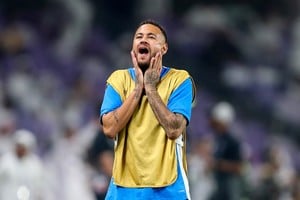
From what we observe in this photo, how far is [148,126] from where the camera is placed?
7.05 m

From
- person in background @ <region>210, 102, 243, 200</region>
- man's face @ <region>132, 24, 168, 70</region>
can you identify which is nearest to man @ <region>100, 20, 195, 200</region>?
man's face @ <region>132, 24, 168, 70</region>

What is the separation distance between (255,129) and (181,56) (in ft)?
4.85

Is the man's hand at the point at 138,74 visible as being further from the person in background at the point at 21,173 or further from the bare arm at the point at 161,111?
the person in background at the point at 21,173

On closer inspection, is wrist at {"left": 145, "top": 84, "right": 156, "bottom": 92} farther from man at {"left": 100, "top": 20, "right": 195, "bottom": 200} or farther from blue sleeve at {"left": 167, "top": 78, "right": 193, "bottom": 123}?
blue sleeve at {"left": 167, "top": 78, "right": 193, "bottom": 123}

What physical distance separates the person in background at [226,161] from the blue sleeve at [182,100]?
693 cm

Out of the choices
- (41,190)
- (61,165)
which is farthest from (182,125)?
(61,165)

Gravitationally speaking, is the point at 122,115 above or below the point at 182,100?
below

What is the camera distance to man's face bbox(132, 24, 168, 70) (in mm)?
7090

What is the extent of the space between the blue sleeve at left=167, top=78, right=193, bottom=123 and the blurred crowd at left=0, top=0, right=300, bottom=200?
9.78m

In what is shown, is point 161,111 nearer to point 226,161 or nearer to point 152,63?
point 152,63

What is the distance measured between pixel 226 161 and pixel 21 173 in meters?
2.23

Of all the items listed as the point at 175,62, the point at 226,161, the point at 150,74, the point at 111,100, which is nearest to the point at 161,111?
the point at 150,74

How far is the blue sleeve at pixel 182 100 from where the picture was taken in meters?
7.12

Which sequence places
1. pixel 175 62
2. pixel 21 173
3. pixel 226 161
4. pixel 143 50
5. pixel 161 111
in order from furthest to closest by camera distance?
pixel 175 62 → pixel 226 161 → pixel 21 173 → pixel 143 50 → pixel 161 111
